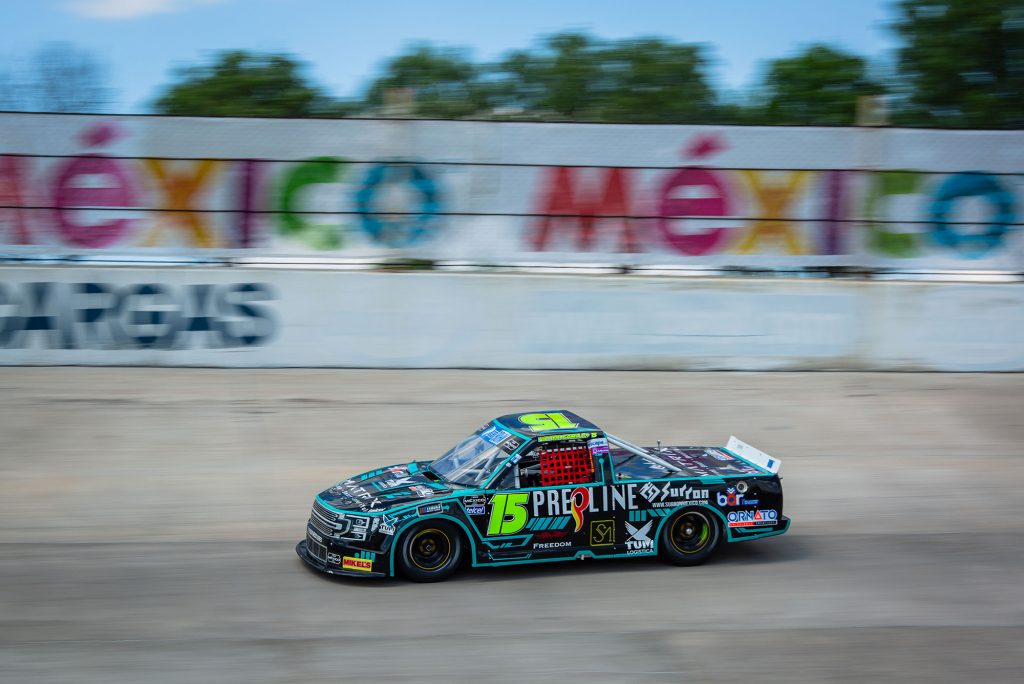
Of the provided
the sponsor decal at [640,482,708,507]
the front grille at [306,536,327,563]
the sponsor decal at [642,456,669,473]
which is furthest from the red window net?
the front grille at [306,536,327,563]

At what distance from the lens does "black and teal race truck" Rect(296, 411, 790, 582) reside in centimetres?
866

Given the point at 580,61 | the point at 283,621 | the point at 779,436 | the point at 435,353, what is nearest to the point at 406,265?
the point at 435,353

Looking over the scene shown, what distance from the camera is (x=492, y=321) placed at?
1579 centimetres

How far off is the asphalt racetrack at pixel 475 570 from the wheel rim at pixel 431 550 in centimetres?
24

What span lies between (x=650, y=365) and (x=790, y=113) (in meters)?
13.3

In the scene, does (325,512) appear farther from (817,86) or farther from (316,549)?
(817,86)

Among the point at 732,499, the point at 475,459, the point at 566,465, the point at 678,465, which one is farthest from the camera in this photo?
the point at 678,465

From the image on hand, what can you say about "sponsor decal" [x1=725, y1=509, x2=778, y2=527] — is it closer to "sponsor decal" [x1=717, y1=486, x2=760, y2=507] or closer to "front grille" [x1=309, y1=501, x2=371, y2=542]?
"sponsor decal" [x1=717, y1=486, x2=760, y2=507]

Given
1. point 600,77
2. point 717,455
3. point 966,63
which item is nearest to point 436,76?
point 600,77

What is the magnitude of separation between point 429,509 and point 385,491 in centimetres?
54

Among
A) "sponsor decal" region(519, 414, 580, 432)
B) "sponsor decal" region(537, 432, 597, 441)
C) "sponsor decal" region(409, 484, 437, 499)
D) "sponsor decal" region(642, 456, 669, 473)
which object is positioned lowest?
"sponsor decal" region(409, 484, 437, 499)

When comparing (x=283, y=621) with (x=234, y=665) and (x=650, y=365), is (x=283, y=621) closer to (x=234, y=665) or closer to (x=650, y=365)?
(x=234, y=665)

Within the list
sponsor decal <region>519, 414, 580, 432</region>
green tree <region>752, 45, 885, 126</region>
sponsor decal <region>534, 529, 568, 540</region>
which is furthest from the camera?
green tree <region>752, 45, 885, 126</region>

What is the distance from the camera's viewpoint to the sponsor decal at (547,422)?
9.31 m
